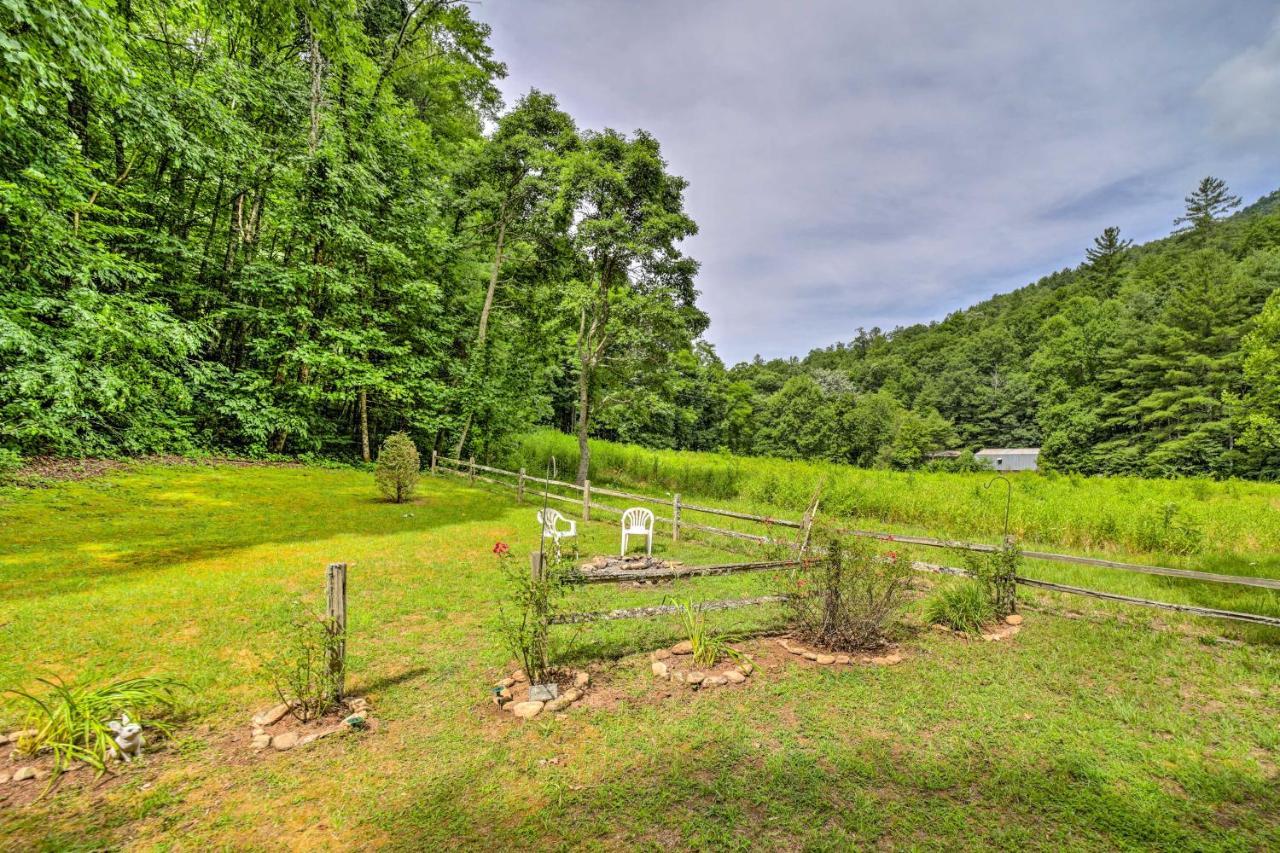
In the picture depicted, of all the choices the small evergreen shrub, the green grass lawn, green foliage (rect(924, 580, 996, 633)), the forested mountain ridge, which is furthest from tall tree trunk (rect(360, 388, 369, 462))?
the forested mountain ridge

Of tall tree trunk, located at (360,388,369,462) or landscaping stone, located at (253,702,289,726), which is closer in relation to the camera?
landscaping stone, located at (253,702,289,726)

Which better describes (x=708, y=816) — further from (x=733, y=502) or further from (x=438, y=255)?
(x=438, y=255)

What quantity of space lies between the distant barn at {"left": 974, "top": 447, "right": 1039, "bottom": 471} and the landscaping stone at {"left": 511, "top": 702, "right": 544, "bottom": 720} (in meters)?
43.4

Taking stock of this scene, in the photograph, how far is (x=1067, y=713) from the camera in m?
3.66

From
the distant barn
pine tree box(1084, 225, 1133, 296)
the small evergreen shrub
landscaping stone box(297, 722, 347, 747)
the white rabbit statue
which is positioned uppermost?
pine tree box(1084, 225, 1133, 296)

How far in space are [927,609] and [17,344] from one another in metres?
15.2

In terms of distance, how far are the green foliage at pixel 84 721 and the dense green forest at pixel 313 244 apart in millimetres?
6529

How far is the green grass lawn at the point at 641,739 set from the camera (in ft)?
8.07

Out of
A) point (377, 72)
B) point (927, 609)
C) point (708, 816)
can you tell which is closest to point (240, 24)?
point (377, 72)

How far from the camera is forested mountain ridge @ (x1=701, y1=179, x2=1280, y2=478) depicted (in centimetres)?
2623

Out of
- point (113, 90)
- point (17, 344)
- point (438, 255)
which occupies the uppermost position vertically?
point (438, 255)

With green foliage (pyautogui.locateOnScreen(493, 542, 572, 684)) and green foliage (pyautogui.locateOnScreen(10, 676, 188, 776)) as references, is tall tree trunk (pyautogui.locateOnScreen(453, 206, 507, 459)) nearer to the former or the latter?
green foliage (pyautogui.locateOnScreen(493, 542, 572, 684))

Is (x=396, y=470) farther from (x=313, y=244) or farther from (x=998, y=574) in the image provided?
(x=998, y=574)

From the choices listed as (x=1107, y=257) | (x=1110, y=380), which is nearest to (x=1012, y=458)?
(x=1110, y=380)
